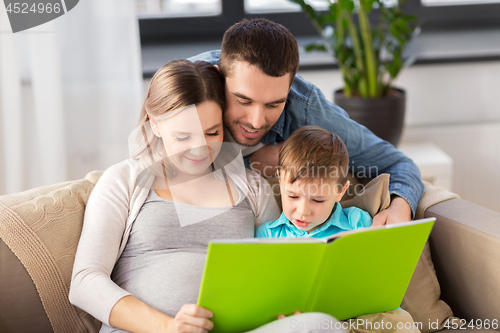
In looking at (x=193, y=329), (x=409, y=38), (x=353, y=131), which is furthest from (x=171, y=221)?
(x=409, y=38)

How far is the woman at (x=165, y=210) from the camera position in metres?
0.99

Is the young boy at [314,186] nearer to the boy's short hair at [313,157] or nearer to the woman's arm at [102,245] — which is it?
the boy's short hair at [313,157]

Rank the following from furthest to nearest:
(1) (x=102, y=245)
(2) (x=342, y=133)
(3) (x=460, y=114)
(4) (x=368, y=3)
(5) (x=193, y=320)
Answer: (3) (x=460, y=114) → (4) (x=368, y=3) → (2) (x=342, y=133) → (1) (x=102, y=245) → (5) (x=193, y=320)

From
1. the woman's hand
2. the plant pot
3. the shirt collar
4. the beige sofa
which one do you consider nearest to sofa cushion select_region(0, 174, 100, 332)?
the beige sofa

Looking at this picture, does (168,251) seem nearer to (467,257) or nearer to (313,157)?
(313,157)

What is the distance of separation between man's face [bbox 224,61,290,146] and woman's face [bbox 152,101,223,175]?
0.21 feet

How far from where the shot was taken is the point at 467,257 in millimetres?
1177

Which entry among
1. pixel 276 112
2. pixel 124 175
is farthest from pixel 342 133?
pixel 124 175

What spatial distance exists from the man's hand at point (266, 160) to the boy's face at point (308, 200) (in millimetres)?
218

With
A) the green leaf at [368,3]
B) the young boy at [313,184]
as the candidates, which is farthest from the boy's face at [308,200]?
the green leaf at [368,3]

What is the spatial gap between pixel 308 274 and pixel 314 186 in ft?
0.86

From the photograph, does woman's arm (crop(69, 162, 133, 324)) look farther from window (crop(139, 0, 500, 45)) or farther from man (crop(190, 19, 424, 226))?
window (crop(139, 0, 500, 45))

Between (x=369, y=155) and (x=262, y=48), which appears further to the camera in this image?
(x=369, y=155)

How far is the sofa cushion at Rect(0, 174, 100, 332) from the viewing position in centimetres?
106
